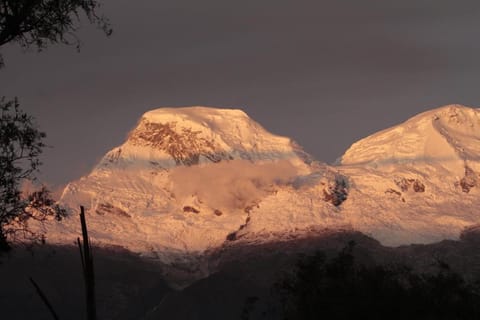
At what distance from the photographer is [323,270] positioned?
Result: 11094cm

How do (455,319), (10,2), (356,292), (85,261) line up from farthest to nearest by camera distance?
(356,292) < (455,319) < (10,2) < (85,261)

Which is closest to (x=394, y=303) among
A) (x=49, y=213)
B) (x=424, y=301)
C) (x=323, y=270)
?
(x=424, y=301)

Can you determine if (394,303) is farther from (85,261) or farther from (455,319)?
(85,261)

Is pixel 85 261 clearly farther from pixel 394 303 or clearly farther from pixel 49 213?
pixel 394 303

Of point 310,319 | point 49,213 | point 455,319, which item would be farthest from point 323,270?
point 49,213

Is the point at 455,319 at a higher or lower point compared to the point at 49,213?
lower

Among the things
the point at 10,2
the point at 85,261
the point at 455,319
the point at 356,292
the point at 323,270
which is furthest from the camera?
the point at 323,270

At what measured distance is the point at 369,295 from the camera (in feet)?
304

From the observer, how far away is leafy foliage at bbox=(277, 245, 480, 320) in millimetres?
90000

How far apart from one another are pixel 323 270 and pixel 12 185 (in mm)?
76484

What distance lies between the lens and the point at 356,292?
94188 mm

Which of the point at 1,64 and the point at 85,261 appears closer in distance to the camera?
the point at 85,261

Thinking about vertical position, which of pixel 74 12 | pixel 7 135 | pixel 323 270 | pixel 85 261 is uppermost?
pixel 74 12

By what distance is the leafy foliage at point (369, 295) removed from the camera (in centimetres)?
9000
